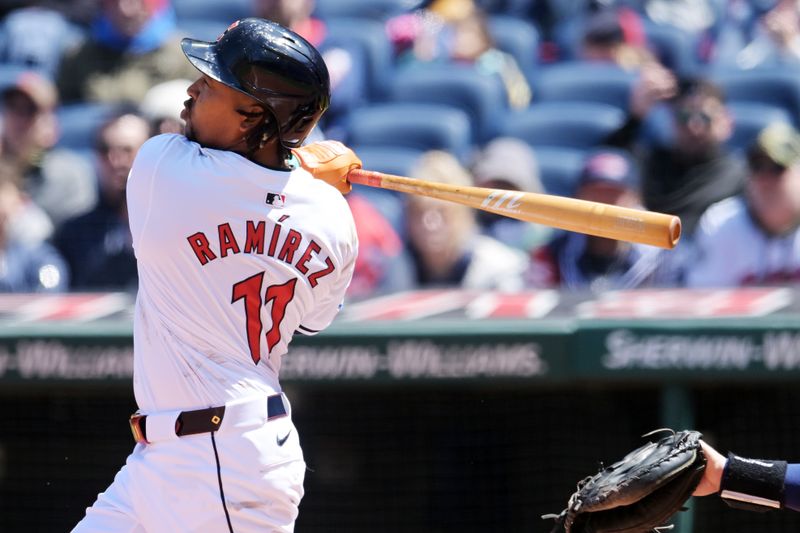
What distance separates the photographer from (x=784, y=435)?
360cm

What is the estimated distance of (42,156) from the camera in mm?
5387

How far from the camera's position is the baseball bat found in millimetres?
2221

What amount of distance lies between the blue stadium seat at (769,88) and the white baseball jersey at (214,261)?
11.8ft

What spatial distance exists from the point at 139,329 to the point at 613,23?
12.7ft

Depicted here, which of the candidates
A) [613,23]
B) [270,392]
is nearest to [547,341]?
[270,392]

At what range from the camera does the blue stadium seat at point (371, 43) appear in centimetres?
586

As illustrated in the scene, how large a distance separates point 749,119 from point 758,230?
3.19 ft

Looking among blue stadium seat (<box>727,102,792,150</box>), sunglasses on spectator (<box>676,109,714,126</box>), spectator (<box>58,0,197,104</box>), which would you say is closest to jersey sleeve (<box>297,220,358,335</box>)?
sunglasses on spectator (<box>676,109,714,126</box>)

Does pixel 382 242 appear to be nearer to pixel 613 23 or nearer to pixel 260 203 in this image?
pixel 613 23

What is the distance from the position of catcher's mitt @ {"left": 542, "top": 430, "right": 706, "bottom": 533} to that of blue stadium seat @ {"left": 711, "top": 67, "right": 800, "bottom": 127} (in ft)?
11.4

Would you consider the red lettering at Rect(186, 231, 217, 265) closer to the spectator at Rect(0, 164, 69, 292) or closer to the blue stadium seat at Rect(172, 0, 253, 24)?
the spectator at Rect(0, 164, 69, 292)

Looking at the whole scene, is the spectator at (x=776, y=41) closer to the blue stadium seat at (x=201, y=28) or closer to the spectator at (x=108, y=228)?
the blue stadium seat at (x=201, y=28)

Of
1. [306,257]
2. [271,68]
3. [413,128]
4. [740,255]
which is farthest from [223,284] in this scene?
[413,128]

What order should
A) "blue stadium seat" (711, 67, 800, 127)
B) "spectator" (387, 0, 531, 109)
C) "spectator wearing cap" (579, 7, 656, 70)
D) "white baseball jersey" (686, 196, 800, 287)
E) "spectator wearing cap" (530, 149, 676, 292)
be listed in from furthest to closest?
"spectator" (387, 0, 531, 109)
"spectator wearing cap" (579, 7, 656, 70)
"blue stadium seat" (711, 67, 800, 127)
"spectator wearing cap" (530, 149, 676, 292)
"white baseball jersey" (686, 196, 800, 287)
